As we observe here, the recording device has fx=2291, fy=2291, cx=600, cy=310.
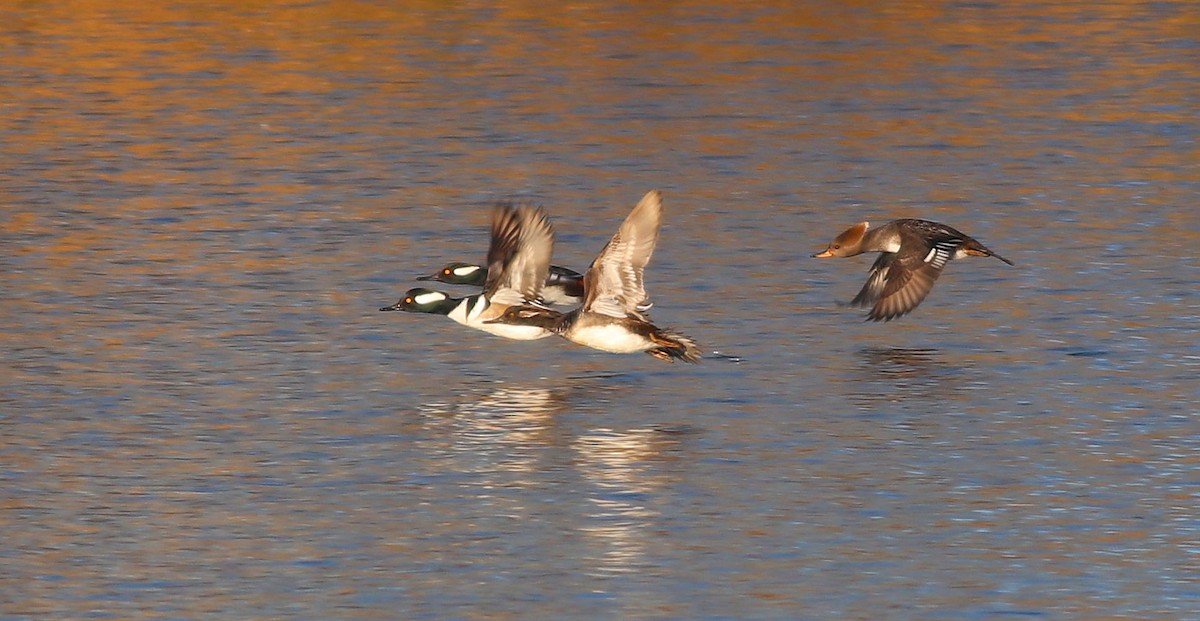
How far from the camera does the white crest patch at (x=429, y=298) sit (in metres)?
9.68

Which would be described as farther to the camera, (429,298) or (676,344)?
(429,298)

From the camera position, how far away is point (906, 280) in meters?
10.0

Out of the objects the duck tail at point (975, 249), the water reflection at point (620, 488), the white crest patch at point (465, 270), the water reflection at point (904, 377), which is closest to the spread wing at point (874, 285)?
the duck tail at point (975, 249)

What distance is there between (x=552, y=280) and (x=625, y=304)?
1082 millimetres

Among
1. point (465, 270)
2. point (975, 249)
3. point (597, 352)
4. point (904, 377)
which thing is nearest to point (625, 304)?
point (597, 352)

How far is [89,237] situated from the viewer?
1195 centimetres

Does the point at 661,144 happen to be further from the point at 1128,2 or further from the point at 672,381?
the point at 1128,2

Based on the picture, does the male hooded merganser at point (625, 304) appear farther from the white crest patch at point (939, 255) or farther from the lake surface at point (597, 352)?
the white crest patch at point (939, 255)

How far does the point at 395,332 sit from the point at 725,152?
4.45m

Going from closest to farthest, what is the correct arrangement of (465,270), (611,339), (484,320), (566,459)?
(566,459) → (611,339) → (484,320) → (465,270)

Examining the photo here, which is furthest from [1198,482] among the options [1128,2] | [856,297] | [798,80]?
[1128,2]

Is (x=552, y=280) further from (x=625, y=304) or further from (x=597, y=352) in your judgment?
(x=625, y=304)

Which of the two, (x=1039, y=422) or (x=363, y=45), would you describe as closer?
(x=1039, y=422)

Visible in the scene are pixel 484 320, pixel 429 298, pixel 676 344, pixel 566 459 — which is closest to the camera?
pixel 566 459
